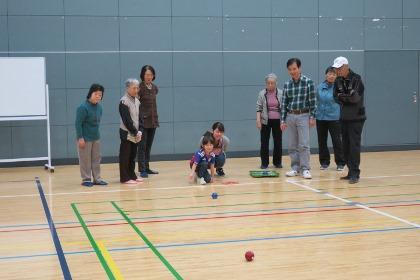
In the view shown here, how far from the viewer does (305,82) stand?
8.34m

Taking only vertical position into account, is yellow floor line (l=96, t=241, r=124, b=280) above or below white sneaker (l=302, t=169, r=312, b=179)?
below

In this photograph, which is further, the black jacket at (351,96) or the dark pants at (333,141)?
the dark pants at (333,141)

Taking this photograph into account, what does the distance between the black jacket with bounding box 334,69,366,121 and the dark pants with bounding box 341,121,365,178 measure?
0.09m

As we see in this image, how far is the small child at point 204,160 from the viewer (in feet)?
26.5

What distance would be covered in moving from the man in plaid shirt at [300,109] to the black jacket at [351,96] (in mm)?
594

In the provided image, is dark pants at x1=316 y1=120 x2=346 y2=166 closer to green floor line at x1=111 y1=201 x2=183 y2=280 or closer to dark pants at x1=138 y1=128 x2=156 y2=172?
dark pants at x1=138 y1=128 x2=156 y2=172

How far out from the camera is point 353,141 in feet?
25.5

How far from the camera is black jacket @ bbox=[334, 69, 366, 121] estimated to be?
7.66 meters

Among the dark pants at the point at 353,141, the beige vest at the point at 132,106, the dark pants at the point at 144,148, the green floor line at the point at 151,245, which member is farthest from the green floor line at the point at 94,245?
the dark pants at the point at 353,141

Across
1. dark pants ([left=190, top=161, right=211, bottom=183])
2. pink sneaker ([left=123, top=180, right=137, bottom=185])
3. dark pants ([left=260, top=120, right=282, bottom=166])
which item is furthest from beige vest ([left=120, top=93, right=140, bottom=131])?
dark pants ([left=260, top=120, right=282, bottom=166])

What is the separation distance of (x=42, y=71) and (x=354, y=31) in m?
6.16

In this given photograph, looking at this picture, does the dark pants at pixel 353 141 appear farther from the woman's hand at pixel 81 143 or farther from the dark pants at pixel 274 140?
the woman's hand at pixel 81 143

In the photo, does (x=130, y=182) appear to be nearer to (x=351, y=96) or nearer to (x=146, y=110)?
(x=146, y=110)

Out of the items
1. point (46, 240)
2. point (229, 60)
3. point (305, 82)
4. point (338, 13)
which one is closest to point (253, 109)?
point (229, 60)
